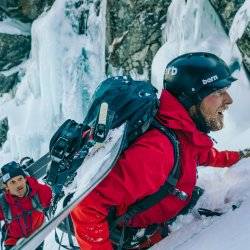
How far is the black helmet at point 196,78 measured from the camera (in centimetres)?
249

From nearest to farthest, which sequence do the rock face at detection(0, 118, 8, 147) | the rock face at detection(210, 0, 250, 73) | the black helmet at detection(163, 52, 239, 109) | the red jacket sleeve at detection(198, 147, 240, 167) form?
the black helmet at detection(163, 52, 239, 109), the red jacket sleeve at detection(198, 147, 240, 167), the rock face at detection(210, 0, 250, 73), the rock face at detection(0, 118, 8, 147)

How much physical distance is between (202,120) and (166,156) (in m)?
0.44

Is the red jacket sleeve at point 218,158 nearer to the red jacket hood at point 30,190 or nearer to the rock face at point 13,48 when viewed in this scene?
the red jacket hood at point 30,190

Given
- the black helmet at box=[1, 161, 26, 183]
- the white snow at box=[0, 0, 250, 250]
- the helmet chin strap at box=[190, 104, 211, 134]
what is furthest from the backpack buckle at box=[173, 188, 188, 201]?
the black helmet at box=[1, 161, 26, 183]

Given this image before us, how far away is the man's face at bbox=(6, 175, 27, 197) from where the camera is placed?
4.87 metres

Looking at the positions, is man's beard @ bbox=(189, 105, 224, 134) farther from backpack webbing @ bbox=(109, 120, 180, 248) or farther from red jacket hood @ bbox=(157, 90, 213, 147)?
backpack webbing @ bbox=(109, 120, 180, 248)

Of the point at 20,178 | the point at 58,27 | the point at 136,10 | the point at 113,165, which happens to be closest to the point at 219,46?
the point at 136,10

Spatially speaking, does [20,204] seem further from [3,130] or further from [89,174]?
[3,130]

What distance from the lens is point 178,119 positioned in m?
2.33

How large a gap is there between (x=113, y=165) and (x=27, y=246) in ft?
1.63

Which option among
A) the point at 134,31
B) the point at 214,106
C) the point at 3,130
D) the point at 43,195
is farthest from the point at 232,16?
the point at 3,130

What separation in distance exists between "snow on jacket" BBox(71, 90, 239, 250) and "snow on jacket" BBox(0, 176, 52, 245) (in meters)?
2.57

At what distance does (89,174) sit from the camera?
2.16 metres

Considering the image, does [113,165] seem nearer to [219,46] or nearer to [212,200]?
[212,200]
